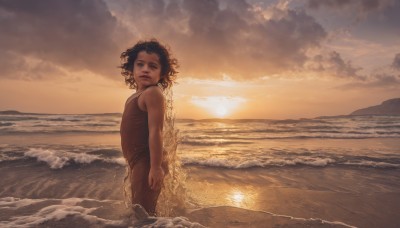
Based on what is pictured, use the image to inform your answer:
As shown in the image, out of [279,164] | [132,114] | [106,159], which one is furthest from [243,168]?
[132,114]

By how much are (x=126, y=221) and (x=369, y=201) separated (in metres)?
4.01

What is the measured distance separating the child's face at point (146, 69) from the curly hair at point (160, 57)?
66mm

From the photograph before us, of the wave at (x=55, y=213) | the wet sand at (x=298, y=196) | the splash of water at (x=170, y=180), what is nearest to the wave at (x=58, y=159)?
the wet sand at (x=298, y=196)

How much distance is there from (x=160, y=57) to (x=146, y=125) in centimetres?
83

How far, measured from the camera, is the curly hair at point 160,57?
3883 mm

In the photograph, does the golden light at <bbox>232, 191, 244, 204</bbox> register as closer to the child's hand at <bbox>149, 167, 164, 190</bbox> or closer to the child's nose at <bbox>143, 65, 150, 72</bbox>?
the child's hand at <bbox>149, 167, 164, 190</bbox>

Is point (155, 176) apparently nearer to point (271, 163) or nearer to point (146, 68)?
point (146, 68)

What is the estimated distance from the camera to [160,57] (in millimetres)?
3875

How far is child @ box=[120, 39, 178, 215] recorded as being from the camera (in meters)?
3.36

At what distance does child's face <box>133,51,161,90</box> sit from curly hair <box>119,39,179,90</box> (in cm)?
7

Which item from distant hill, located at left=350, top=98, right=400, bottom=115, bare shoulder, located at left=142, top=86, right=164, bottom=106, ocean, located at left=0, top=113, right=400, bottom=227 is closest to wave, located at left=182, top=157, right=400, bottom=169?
ocean, located at left=0, top=113, right=400, bottom=227

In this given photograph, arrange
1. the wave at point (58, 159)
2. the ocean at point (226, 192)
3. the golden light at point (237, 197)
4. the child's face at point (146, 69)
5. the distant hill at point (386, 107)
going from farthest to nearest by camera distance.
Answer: the distant hill at point (386, 107)
the wave at point (58, 159)
the golden light at point (237, 197)
the ocean at point (226, 192)
the child's face at point (146, 69)

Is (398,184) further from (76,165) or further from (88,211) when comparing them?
(76,165)

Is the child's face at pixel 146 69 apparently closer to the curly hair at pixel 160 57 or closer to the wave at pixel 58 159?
the curly hair at pixel 160 57
